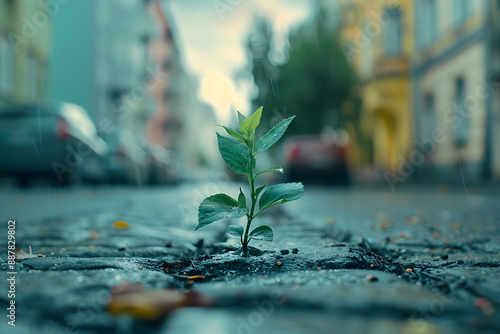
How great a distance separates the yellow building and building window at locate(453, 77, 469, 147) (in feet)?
12.6

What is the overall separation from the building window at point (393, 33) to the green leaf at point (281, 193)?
67.0 ft

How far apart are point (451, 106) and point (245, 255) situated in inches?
637

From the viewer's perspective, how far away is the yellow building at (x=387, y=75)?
2058 centimetres

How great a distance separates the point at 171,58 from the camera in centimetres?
5550

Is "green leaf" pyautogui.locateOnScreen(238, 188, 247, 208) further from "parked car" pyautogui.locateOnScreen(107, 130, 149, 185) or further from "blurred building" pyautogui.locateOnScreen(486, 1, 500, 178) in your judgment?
"blurred building" pyautogui.locateOnScreen(486, 1, 500, 178)

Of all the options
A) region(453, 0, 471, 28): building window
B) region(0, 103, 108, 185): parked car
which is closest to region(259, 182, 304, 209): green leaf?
region(0, 103, 108, 185): parked car

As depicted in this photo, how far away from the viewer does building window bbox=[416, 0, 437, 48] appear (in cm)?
1852

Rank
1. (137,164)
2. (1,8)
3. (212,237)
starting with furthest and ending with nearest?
(1,8), (137,164), (212,237)

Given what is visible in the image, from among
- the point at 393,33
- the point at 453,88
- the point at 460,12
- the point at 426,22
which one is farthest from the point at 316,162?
the point at 393,33

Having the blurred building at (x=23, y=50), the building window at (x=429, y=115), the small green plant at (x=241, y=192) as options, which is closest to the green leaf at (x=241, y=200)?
the small green plant at (x=241, y=192)

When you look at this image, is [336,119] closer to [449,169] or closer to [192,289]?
[449,169]

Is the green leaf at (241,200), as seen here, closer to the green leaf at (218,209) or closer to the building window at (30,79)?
the green leaf at (218,209)

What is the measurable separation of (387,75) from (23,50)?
42.1 feet

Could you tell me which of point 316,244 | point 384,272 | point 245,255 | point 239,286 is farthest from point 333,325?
point 316,244
